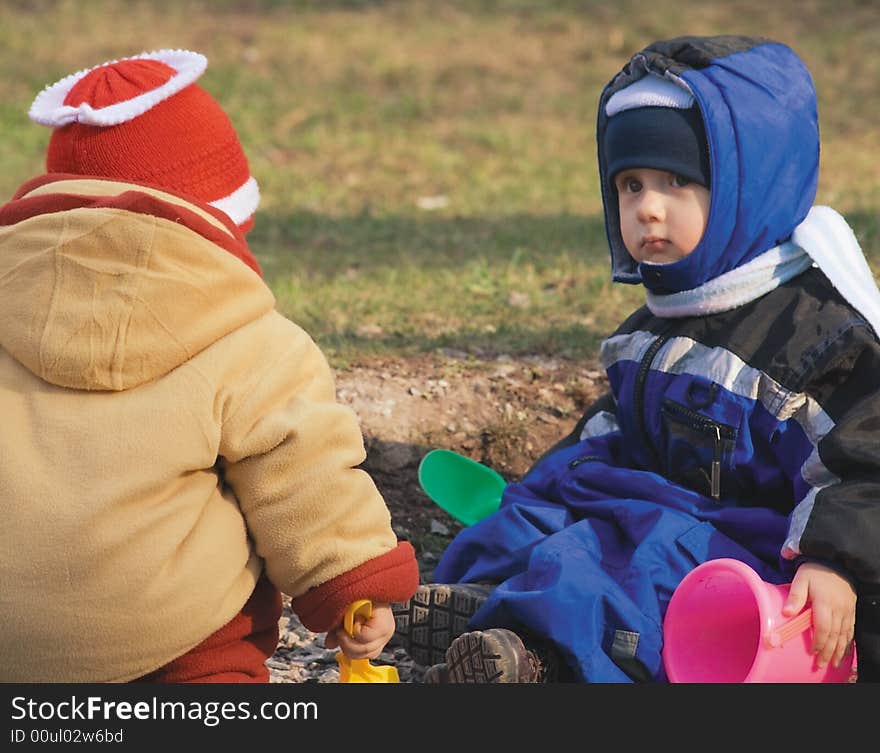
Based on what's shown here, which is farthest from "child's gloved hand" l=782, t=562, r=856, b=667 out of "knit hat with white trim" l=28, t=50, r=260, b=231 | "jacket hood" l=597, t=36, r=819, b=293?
"knit hat with white trim" l=28, t=50, r=260, b=231

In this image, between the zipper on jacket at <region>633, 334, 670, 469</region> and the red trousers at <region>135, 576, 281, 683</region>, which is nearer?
the red trousers at <region>135, 576, 281, 683</region>

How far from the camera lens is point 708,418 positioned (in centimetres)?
295

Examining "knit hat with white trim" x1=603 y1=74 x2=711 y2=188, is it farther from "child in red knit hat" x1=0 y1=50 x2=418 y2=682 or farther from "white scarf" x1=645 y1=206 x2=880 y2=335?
"child in red knit hat" x1=0 y1=50 x2=418 y2=682

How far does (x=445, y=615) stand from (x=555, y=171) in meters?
4.74

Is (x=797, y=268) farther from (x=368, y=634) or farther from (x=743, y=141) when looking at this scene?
(x=368, y=634)

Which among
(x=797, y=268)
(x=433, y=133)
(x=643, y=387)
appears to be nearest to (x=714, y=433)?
(x=643, y=387)

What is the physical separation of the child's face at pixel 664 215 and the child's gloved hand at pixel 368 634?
109 centimetres

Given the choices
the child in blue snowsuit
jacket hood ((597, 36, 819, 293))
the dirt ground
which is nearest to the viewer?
the child in blue snowsuit

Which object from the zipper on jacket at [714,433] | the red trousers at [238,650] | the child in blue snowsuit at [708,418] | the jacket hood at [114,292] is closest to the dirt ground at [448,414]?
the child in blue snowsuit at [708,418]

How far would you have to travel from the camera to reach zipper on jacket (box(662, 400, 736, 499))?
2.92 metres

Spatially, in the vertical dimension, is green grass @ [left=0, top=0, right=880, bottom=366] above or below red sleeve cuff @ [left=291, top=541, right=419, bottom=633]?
below

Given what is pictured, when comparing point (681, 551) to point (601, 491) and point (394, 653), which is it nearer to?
point (601, 491)

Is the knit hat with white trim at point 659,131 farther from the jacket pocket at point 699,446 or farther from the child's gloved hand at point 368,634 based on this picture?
the child's gloved hand at point 368,634

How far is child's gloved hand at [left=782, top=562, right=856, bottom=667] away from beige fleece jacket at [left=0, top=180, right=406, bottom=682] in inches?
33.8
